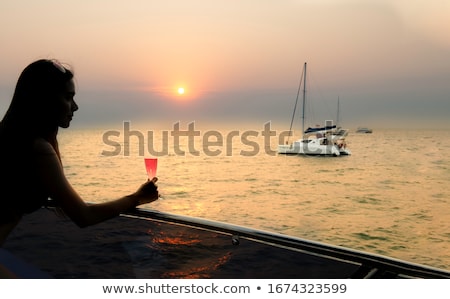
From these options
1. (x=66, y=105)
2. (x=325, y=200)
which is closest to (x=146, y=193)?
(x=66, y=105)

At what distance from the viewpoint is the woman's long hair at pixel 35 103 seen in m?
1.74

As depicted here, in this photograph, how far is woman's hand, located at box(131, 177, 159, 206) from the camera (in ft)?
6.57

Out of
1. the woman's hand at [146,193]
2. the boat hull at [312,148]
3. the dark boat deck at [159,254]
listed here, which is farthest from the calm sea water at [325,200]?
the woman's hand at [146,193]

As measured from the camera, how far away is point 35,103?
5.80 feet

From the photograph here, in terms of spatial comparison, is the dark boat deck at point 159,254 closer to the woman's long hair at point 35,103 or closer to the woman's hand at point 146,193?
the woman's hand at point 146,193

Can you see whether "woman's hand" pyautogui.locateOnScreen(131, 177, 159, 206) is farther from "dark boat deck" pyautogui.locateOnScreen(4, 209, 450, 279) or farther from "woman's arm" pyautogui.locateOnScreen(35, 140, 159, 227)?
"dark boat deck" pyautogui.locateOnScreen(4, 209, 450, 279)

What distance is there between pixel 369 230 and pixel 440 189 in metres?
20.6

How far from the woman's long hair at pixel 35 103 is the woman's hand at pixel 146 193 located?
48 cm

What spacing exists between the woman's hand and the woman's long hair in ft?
1.59

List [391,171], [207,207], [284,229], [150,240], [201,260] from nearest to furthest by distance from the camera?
[201,260], [150,240], [284,229], [207,207], [391,171]

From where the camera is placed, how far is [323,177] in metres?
46.6

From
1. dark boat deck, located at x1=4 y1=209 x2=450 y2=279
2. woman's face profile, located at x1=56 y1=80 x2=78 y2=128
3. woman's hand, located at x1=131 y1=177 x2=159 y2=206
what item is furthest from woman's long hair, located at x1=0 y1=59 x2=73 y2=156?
dark boat deck, located at x1=4 y1=209 x2=450 y2=279
